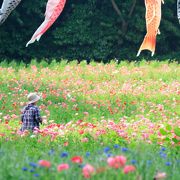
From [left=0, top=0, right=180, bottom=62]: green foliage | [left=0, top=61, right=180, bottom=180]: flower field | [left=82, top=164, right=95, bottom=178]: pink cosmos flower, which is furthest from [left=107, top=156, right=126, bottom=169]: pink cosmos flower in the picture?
[left=0, top=0, right=180, bottom=62]: green foliage

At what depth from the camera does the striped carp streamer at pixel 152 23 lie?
700 centimetres

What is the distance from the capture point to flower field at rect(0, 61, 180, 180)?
3629 millimetres

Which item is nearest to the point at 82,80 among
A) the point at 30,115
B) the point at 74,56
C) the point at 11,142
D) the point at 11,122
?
the point at 11,122

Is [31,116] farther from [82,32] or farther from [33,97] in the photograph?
[82,32]

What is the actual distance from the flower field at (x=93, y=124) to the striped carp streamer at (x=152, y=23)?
1.00 meters

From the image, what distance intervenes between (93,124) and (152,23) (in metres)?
1.81

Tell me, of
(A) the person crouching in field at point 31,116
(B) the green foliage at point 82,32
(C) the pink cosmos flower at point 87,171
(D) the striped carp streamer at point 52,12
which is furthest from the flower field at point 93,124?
(B) the green foliage at point 82,32

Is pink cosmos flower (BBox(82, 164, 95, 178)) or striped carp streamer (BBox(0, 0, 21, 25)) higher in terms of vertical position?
striped carp streamer (BBox(0, 0, 21, 25))

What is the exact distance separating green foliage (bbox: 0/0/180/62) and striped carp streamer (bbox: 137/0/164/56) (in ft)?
53.1

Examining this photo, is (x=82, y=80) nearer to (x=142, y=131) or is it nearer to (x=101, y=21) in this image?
(x=142, y=131)

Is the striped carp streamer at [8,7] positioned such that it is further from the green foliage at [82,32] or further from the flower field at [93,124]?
the green foliage at [82,32]

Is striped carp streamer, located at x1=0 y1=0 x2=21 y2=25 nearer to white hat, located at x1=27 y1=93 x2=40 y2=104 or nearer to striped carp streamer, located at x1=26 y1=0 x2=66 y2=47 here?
striped carp streamer, located at x1=26 y1=0 x2=66 y2=47

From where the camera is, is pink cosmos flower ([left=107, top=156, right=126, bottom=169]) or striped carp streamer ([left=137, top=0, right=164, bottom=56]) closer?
pink cosmos flower ([left=107, top=156, right=126, bottom=169])

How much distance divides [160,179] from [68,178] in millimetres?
542
